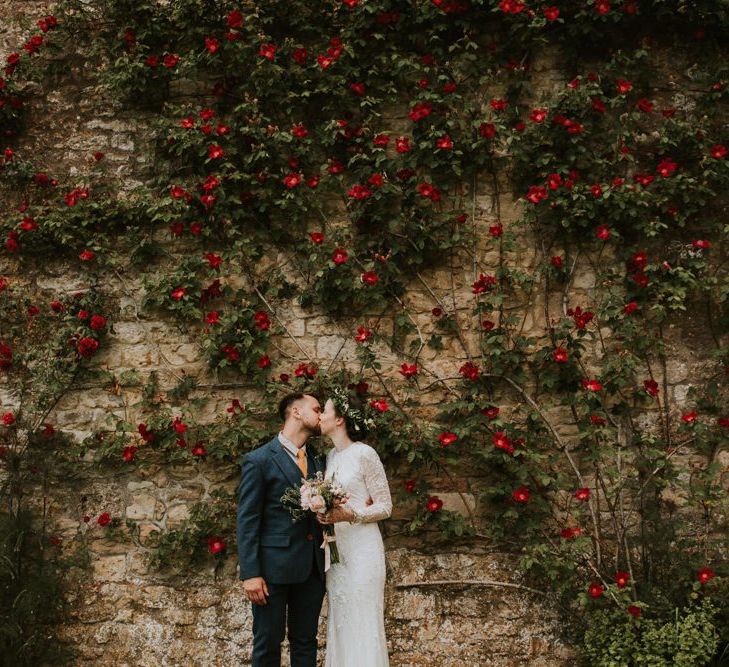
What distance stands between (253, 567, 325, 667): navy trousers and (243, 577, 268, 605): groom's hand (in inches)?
2.3

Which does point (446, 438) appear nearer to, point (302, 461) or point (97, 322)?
point (302, 461)

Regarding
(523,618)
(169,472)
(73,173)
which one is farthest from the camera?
(73,173)

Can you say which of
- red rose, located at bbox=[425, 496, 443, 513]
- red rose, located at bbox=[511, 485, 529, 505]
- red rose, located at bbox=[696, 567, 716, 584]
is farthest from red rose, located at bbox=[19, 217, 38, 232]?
red rose, located at bbox=[696, 567, 716, 584]

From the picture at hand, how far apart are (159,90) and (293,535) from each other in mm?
3289

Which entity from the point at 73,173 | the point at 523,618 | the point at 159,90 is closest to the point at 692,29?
the point at 159,90

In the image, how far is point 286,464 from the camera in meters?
3.56

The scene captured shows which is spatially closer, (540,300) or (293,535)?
(293,535)

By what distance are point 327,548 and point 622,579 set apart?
176 cm

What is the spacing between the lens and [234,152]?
473 cm

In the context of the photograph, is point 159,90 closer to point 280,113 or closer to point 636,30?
point 280,113

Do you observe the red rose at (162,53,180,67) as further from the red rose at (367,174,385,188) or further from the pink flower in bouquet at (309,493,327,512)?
the pink flower in bouquet at (309,493,327,512)

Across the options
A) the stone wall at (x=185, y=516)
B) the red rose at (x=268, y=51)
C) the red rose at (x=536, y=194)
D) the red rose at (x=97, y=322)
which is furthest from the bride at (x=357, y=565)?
the red rose at (x=268, y=51)

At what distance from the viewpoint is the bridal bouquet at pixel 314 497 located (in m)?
3.29

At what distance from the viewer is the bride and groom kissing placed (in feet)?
11.2
